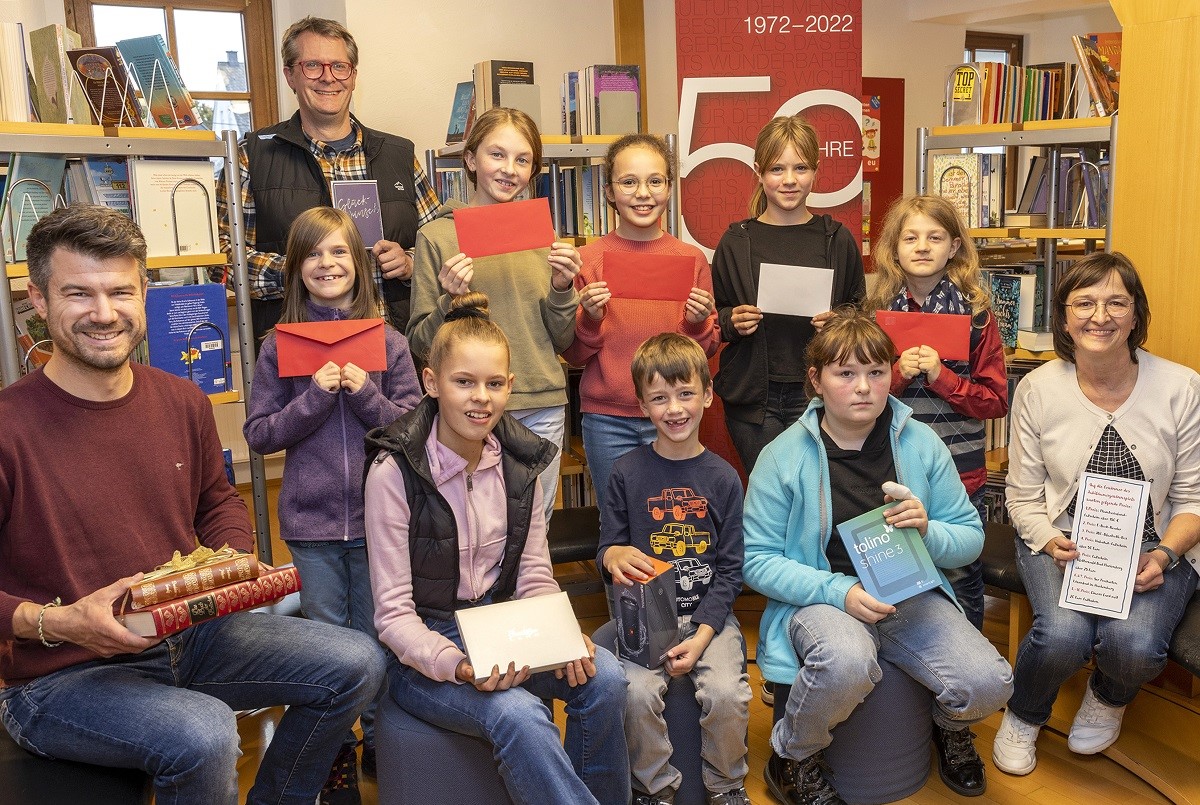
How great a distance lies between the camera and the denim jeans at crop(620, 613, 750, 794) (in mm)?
2387

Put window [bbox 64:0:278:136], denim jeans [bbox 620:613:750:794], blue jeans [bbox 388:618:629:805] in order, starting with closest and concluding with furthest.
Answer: blue jeans [bbox 388:618:629:805] → denim jeans [bbox 620:613:750:794] → window [bbox 64:0:278:136]

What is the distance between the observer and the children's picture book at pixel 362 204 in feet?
10.1

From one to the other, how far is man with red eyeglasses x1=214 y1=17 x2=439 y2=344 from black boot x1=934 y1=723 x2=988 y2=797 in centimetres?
201

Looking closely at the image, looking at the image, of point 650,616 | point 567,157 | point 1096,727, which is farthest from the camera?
point 567,157

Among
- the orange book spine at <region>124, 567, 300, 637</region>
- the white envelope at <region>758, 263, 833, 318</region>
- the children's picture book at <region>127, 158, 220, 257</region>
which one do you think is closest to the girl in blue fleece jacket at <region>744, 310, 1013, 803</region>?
the white envelope at <region>758, 263, 833, 318</region>

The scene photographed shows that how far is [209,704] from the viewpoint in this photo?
1.99 meters

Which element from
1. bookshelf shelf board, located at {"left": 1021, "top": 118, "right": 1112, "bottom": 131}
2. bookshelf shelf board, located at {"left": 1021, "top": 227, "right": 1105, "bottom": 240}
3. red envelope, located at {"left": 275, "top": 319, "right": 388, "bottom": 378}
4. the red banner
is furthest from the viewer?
the red banner

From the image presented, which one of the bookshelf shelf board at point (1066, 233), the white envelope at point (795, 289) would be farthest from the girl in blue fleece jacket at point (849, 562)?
the bookshelf shelf board at point (1066, 233)

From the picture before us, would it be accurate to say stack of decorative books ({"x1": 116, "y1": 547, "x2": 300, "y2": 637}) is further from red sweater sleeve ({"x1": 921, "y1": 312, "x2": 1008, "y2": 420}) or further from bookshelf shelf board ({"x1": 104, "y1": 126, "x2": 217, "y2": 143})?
red sweater sleeve ({"x1": 921, "y1": 312, "x2": 1008, "y2": 420})

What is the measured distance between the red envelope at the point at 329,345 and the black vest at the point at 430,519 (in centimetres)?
28

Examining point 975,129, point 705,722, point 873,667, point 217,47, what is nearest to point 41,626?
point 705,722

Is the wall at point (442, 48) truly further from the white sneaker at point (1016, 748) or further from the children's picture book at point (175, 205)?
the white sneaker at point (1016, 748)

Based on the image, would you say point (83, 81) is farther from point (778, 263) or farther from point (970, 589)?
point (970, 589)

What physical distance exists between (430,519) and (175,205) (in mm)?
1612
